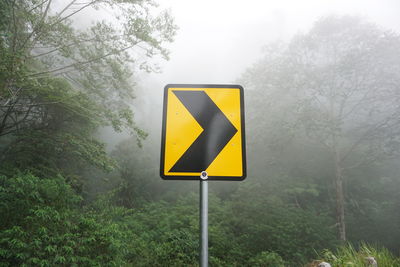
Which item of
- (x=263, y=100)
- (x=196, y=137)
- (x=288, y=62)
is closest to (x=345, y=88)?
(x=288, y=62)

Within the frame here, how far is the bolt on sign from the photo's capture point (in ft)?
4.02

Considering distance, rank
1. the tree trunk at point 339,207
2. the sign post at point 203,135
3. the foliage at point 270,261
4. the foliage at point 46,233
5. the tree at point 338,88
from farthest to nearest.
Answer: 1. the tree at point 338,88
2. the tree trunk at point 339,207
3. the foliage at point 270,261
4. the foliage at point 46,233
5. the sign post at point 203,135

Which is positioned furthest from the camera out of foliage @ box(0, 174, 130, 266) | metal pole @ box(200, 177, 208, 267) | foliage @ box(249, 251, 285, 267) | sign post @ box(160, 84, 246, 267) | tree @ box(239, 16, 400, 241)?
Result: tree @ box(239, 16, 400, 241)

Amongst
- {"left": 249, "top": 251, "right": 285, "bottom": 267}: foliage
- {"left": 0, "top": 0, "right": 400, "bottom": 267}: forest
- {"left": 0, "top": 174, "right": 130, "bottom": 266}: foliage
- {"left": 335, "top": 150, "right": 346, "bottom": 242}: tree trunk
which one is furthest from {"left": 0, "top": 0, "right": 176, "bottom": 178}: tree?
{"left": 335, "top": 150, "right": 346, "bottom": 242}: tree trunk

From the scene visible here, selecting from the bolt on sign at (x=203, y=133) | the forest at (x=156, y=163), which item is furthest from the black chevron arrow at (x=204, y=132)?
the forest at (x=156, y=163)

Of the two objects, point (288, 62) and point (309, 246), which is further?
point (288, 62)

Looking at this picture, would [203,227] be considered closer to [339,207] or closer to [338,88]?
[339,207]

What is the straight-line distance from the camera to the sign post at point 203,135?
1221 millimetres

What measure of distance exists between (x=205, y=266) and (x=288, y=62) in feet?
49.8

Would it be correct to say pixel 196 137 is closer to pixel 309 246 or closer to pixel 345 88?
pixel 309 246

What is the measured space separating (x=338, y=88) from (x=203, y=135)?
48.0 ft

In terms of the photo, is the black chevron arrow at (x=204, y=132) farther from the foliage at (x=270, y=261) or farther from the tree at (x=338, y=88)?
the tree at (x=338, y=88)

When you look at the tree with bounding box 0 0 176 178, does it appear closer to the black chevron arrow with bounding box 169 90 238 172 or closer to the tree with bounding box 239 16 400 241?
the black chevron arrow with bounding box 169 90 238 172

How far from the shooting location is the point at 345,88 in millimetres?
13094
